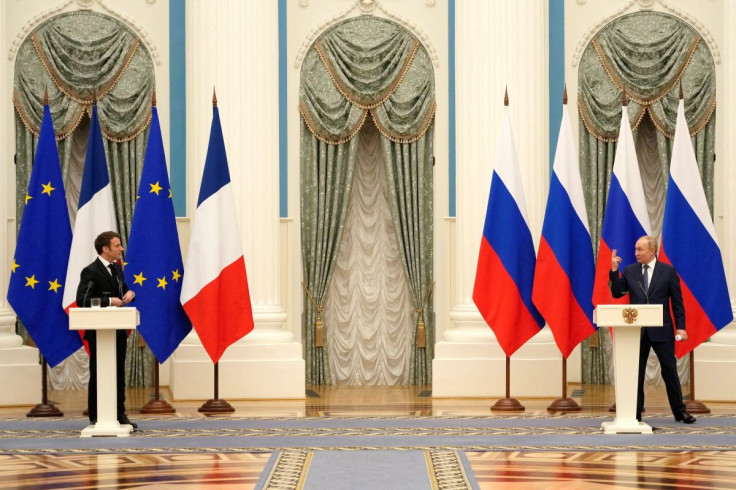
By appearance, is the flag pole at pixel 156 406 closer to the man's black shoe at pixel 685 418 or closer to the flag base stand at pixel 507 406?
the flag base stand at pixel 507 406

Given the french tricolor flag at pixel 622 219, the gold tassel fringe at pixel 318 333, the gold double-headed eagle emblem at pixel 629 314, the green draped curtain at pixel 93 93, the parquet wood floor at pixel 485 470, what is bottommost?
the parquet wood floor at pixel 485 470

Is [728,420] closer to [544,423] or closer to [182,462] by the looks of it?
[544,423]

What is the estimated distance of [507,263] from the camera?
10703mm

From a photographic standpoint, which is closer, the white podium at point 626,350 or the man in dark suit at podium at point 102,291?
the white podium at point 626,350

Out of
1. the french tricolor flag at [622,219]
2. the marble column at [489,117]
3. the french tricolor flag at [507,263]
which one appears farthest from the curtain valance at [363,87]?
the french tricolor flag at [622,219]

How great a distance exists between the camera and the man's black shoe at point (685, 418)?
9344 millimetres

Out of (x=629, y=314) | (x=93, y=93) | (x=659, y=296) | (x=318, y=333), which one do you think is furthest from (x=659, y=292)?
(x=93, y=93)

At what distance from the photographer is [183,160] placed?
41.8ft

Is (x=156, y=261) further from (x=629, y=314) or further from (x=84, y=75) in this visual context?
(x=629, y=314)

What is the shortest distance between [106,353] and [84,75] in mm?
4530

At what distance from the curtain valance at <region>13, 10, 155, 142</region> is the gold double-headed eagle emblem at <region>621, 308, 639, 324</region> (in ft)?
18.9

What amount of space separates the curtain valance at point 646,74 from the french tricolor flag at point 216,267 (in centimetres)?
409

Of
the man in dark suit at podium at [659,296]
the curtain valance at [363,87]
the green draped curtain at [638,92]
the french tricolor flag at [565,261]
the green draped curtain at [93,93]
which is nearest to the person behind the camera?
the man in dark suit at podium at [659,296]

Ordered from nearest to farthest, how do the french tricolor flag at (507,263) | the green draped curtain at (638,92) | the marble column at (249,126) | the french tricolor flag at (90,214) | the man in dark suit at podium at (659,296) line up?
the man in dark suit at podium at (659,296)
the french tricolor flag at (90,214)
the french tricolor flag at (507,263)
the marble column at (249,126)
the green draped curtain at (638,92)
